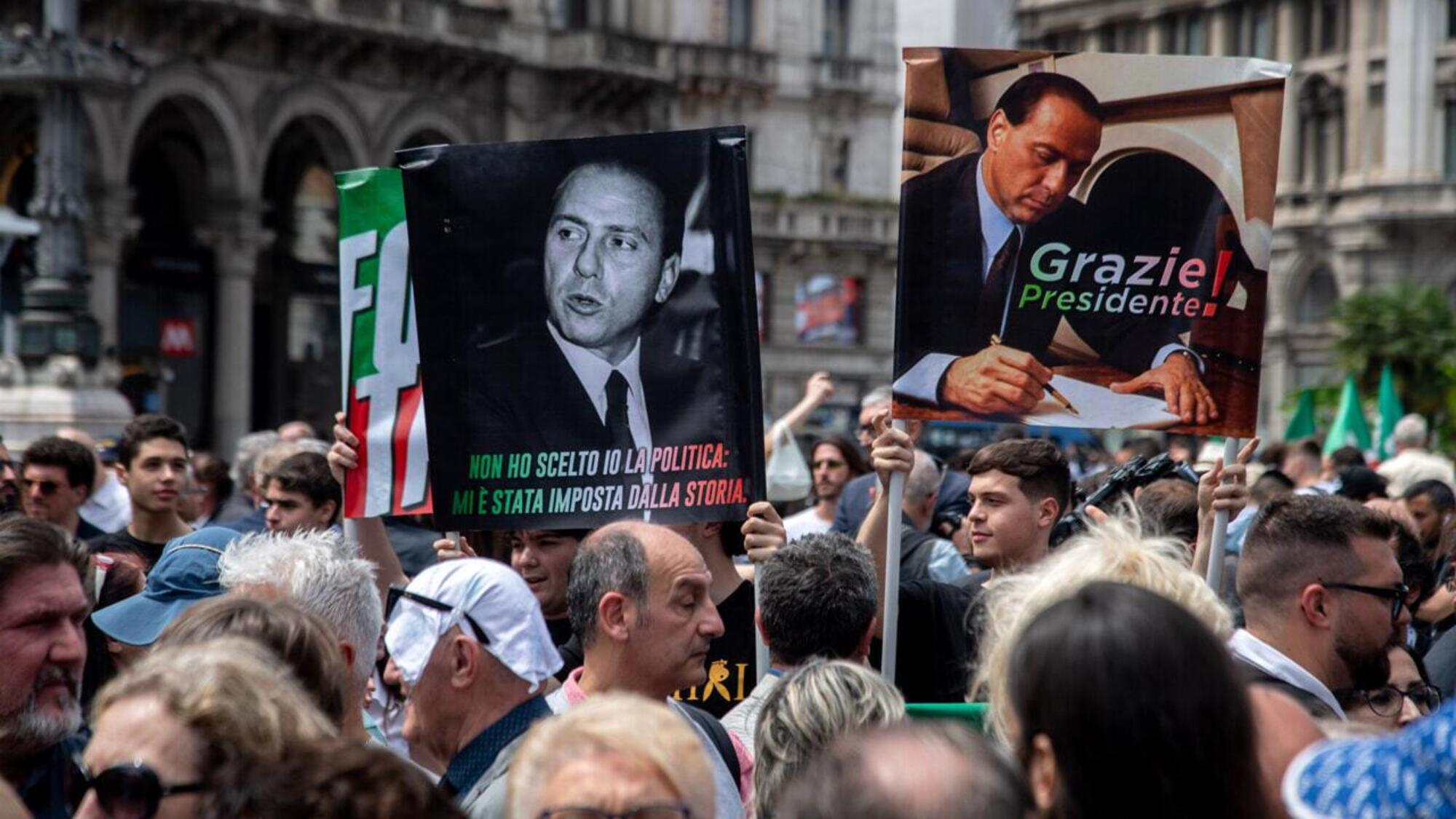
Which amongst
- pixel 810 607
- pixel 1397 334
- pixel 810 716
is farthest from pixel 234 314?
pixel 810 716

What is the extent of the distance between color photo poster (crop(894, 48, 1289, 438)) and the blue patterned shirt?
1.89 meters

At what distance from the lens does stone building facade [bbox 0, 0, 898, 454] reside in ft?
97.6

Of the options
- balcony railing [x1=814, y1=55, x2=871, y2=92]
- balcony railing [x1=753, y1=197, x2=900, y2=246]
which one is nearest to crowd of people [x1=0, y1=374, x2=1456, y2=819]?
balcony railing [x1=753, y1=197, x2=900, y2=246]

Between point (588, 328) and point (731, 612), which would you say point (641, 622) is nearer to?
point (731, 612)

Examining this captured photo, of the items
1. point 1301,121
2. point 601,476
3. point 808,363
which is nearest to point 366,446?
point 601,476

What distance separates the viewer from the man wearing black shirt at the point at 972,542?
6.05 metres

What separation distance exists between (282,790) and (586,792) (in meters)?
0.47

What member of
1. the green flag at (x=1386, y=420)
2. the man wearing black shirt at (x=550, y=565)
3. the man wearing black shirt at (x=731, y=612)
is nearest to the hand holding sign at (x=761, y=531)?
the man wearing black shirt at (x=731, y=612)

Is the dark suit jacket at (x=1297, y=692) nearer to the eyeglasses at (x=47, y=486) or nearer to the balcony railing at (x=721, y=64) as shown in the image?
the eyeglasses at (x=47, y=486)

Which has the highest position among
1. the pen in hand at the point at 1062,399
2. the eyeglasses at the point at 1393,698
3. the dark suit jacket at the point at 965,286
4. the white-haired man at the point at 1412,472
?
the dark suit jacket at the point at 965,286

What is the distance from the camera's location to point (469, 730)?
4398mm

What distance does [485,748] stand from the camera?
436 cm

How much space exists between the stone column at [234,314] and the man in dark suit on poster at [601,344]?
26.6 metres

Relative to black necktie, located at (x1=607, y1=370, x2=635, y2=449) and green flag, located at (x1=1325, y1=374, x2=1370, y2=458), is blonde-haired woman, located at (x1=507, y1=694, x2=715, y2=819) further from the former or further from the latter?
green flag, located at (x1=1325, y1=374, x2=1370, y2=458)
